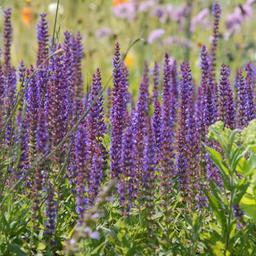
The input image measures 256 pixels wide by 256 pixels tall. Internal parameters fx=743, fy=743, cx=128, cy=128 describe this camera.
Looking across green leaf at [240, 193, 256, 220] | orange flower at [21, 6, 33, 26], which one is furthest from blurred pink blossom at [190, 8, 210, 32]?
green leaf at [240, 193, 256, 220]

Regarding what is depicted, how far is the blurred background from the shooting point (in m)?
8.34

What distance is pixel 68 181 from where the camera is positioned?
152 inches

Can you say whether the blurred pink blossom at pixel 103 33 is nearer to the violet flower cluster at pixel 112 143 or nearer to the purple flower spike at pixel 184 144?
the violet flower cluster at pixel 112 143

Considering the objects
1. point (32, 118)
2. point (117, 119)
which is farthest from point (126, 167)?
point (32, 118)

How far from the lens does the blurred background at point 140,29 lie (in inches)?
328

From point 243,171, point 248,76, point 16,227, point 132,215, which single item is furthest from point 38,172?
point 248,76

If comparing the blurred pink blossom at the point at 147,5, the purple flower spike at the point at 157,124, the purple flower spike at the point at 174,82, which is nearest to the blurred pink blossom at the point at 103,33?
the blurred pink blossom at the point at 147,5

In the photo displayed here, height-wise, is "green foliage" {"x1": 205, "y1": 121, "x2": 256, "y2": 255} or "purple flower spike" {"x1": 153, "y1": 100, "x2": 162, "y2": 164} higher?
"purple flower spike" {"x1": 153, "y1": 100, "x2": 162, "y2": 164}

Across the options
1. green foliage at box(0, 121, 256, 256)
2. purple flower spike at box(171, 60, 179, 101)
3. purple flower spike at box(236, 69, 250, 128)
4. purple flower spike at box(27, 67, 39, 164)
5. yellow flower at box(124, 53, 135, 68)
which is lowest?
green foliage at box(0, 121, 256, 256)

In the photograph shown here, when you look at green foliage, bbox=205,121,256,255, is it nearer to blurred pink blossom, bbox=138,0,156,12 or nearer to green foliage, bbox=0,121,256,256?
green foliage, bbox=0,121,256,256

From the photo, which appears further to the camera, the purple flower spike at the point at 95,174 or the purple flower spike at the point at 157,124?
the purple flower spike at the point at 157,124

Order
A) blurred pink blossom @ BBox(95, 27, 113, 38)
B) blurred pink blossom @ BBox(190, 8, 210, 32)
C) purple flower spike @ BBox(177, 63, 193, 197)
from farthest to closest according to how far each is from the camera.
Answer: blurred pink blossom @ BBox(95, 27, 113, 38) < blurred pink blossom @ BBox(190, 8, 210, 32) < purple flower spike @ BBox(177, 63, 193, 197)

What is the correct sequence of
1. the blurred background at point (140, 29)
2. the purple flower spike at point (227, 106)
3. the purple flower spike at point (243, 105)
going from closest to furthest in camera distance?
1. the purple flower spike at point (227, 106)
2. the purple flower spike at point (243, 105)
3. the blurred background at point (140, 29)

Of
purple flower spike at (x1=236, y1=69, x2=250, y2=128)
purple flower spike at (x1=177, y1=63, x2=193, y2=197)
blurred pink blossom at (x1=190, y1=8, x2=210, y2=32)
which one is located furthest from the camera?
blurred pink blossom at (x1=190, y1=8, x2=210, y2=32)
